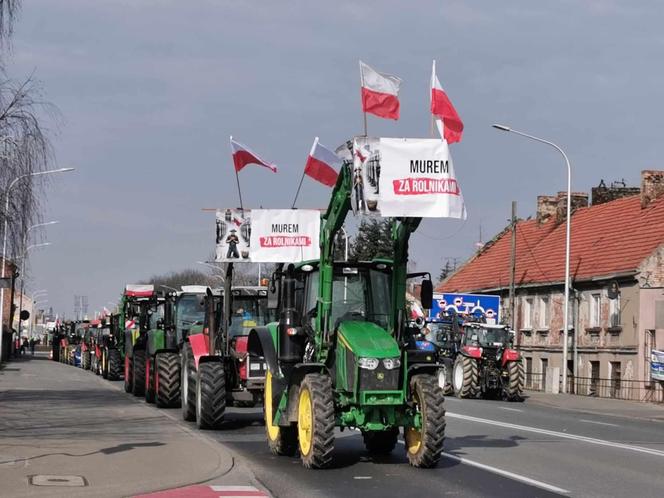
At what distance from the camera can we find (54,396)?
30.1 meters

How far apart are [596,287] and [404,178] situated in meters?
33.3

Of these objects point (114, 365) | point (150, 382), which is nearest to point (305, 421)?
point (150, 382)

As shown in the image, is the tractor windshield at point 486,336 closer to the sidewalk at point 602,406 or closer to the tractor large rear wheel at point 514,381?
the tractor large rear wheel at point 514,381

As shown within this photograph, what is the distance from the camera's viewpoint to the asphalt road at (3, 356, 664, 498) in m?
13.0

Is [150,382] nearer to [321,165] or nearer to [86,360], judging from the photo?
[321,165]

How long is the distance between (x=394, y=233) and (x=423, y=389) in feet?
7.58

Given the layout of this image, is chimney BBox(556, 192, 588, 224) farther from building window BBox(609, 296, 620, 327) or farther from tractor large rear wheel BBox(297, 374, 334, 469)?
tractor large rear wheel BBox(297, 374, 334, 469)

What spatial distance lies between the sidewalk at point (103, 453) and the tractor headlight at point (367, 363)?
1884 mm

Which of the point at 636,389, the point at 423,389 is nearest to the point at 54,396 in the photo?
the point at 423,389

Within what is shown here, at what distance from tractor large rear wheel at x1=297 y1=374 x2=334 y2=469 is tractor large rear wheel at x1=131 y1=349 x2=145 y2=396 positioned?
672 inches

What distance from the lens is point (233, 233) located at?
26.3 meters

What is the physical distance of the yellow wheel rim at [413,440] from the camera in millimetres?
14781

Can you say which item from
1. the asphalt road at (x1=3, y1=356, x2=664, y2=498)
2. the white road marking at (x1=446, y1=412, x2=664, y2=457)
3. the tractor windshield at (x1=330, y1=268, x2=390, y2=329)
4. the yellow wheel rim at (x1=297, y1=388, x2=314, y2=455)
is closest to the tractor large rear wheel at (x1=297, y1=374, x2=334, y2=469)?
the yellow wheel rim at (x1=297, y1=388, x2=314, y2=455)

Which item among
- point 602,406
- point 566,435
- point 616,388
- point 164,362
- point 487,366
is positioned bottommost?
point 602,406
